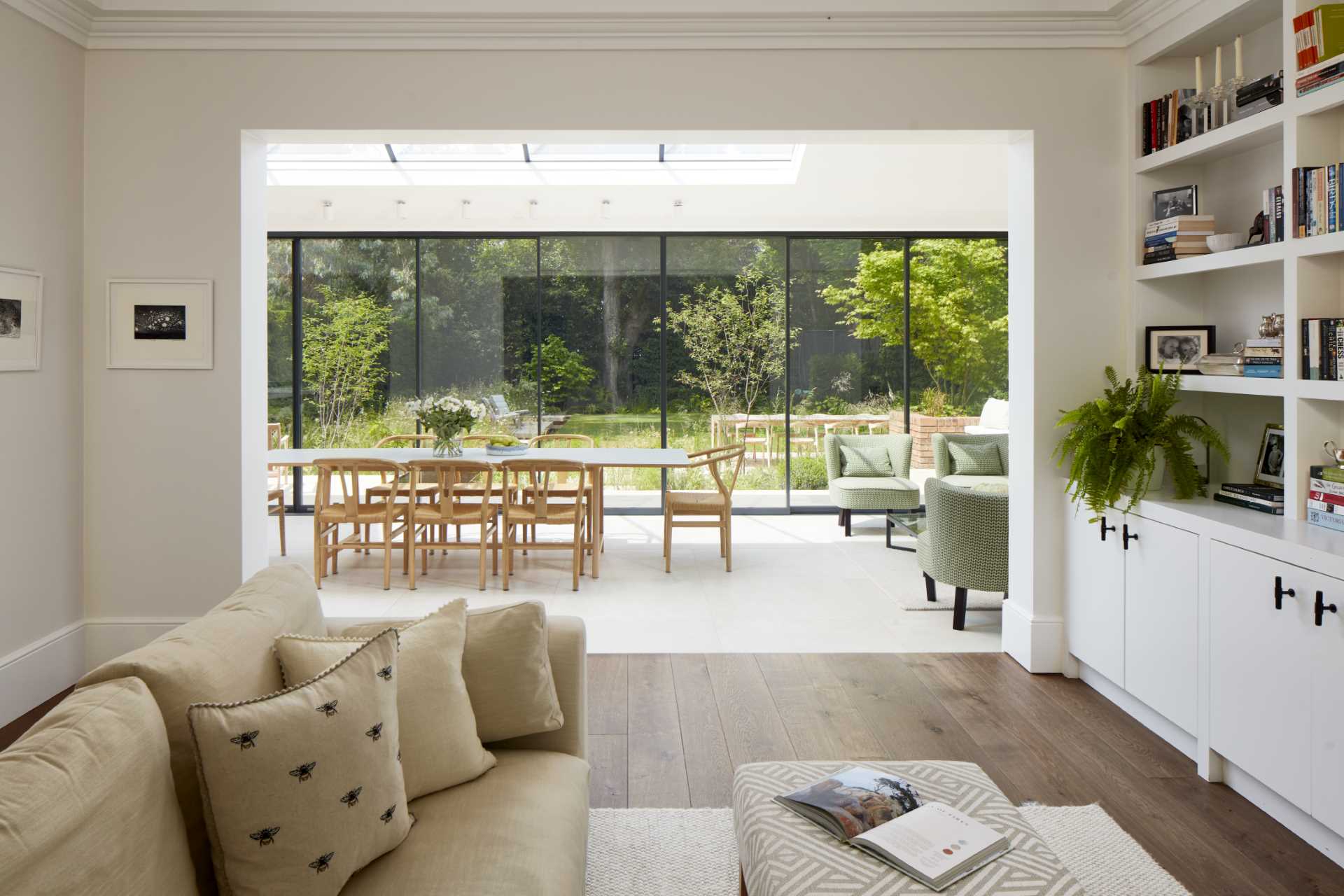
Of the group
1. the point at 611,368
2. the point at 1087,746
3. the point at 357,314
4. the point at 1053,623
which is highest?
the point at 357,314

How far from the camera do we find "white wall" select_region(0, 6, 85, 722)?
359 cm

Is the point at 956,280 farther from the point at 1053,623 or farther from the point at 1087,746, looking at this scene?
the point at 1087,746

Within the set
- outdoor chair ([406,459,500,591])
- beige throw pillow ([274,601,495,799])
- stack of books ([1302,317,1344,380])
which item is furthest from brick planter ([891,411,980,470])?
beige throw pillow ([274,601,495,799])

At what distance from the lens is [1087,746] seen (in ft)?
10.8

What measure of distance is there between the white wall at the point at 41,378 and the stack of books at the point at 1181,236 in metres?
4.70

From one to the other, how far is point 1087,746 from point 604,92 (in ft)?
11.0

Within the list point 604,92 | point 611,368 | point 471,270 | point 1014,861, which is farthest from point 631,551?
point 1014,861

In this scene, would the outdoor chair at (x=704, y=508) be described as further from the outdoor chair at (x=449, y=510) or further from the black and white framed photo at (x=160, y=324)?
the black and white framed photo at (x=160, y=324)

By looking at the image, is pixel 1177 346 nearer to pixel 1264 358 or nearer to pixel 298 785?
pixel 1264 358

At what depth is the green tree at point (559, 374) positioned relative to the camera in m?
8.19

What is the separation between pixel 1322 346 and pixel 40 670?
4.97 meters

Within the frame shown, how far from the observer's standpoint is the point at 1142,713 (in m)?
3.51

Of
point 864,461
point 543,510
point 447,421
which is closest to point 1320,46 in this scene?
point 543,510

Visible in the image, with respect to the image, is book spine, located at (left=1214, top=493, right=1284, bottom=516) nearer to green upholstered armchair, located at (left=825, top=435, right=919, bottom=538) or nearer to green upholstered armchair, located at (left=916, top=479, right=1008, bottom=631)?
green upholstered armchair, located at (left=916, top=479, right=1008, bottom=631)
